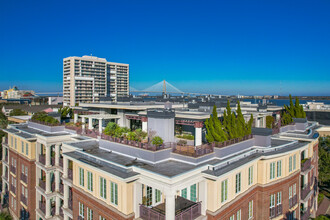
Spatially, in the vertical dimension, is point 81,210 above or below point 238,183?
below

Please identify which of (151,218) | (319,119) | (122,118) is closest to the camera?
(151,218)

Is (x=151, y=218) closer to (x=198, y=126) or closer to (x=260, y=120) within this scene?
(x=198, y=126)

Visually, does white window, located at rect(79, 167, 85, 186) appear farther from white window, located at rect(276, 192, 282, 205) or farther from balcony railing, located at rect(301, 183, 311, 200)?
balcony railing, located at rect(301, 183, 311, 200)

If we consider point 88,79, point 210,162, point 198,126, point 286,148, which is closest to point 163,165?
point 210,162

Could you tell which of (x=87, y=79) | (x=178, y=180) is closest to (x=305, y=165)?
(x=178, y=180)

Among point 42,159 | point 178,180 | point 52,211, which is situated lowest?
point 52,211

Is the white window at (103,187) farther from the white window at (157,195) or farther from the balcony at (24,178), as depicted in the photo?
the balcony at (24,178)

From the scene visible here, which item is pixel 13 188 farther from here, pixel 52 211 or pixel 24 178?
pixel 52 211
